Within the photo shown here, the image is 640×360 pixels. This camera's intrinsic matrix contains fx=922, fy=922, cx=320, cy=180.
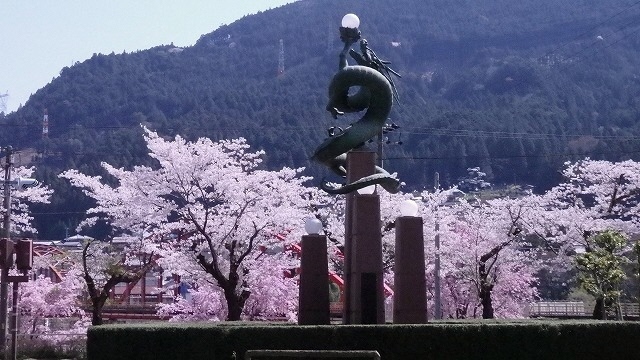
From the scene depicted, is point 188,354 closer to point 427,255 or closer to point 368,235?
point 368,235

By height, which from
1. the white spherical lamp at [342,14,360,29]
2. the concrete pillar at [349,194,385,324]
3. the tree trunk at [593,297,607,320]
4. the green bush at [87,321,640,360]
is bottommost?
the green bush at [87,321,640,360]

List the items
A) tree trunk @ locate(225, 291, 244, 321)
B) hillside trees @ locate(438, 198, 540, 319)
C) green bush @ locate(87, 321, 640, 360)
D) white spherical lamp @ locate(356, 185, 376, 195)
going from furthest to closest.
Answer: hillside trees @ locate(438, 198, 540, 319), tree trunk @ locate(225, 291, 244, 321), white spherical lamp @ locate(356, 185, 376, 195), green bush @ locate(87, 321, 640, 360)

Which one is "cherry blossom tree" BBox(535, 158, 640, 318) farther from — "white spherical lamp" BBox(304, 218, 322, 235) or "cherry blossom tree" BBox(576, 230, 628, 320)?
"white spherical lamp" BBox(304, 218, 322, 235)

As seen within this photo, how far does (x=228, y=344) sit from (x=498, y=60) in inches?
7558

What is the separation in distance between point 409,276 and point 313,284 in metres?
1.66

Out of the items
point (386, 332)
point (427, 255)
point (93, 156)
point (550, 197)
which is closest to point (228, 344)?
point (386, 332)

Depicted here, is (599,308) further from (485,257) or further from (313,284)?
(313,284)

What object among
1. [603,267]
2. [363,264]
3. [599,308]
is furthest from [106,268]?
[363,264]

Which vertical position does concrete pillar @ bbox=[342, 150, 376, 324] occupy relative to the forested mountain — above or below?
below

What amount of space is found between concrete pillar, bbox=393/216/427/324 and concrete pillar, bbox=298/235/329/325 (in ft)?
4.09

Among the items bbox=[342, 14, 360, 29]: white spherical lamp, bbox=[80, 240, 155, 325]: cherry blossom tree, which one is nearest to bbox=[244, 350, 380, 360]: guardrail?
bbox=[342, 14, 360, 29]: white spherical lamp

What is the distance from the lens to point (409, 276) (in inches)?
595

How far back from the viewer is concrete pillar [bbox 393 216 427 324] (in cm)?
1509

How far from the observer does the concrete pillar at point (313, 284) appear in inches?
611
